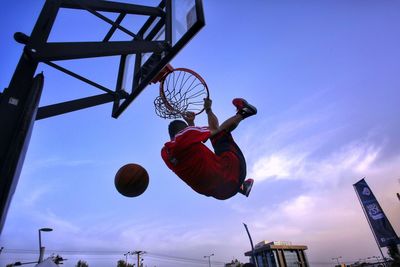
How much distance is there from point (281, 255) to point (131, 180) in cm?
2716

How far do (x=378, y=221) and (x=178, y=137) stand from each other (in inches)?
600

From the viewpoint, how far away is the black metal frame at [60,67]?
2340 mm

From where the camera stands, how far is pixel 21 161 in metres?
2.39

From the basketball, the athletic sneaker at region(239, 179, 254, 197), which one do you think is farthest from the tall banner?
the basketball

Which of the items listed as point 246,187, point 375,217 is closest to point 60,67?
point 246,187

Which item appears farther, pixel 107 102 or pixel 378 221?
pixel 378 221

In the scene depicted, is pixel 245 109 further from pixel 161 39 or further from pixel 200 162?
pixel 161 39

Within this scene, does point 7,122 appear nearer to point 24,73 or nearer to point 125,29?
point 24,73

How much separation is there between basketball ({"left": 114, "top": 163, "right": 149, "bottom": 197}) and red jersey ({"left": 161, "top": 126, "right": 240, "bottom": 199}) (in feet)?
1.73

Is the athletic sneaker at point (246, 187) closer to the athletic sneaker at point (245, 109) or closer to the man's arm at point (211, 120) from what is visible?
the man's arm at point (211, 120)

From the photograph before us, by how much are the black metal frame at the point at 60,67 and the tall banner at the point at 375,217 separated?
15.5 m

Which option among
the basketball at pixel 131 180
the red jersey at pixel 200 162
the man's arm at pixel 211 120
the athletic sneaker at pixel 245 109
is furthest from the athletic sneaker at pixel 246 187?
the basketball at pixel 131 180

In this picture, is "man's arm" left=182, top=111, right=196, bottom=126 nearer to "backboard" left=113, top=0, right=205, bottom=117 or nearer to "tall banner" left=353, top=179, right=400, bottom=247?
"backboard" left=113, top=0, right=205, bottom=117

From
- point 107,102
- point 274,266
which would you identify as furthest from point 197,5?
point 274,266
